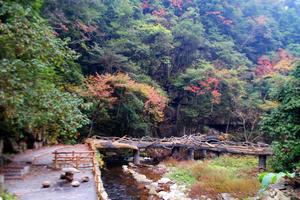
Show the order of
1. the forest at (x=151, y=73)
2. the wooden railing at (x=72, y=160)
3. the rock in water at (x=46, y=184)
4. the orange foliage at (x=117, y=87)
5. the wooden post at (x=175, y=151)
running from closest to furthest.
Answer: the rock in water at (x=46, y=184) < the forest at (x=151, y=73) < the wooden railing at (x=72, y=160) < the orange foliage at (x=117, y=87) < the wooden post at (x=175, y=151)

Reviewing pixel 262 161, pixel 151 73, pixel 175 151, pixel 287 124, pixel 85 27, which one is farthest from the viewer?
pixel 151 73

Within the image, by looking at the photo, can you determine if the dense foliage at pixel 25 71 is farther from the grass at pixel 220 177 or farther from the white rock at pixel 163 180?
the grass at pixel 220 177

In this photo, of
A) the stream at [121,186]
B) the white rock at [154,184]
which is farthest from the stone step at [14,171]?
the white rock at [154,184]

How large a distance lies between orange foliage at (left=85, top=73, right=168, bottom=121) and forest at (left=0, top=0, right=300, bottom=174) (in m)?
0.11

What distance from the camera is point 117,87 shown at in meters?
28.1

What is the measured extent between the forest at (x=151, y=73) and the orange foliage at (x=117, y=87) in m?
0.11

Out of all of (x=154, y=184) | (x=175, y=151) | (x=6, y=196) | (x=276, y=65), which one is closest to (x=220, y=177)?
(x=154, y=184)

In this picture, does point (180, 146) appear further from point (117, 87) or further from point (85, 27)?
point (85, 27)

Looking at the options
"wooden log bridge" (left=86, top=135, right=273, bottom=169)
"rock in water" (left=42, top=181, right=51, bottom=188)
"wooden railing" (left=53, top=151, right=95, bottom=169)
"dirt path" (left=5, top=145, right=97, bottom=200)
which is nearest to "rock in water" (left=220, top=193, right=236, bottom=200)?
"dirt path" (left=5, top=145, right=97, bottom=200)

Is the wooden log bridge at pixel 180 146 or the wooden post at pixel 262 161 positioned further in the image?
the wooden log bridge at pixel 180 146

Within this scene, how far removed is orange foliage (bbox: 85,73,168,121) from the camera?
26.2m

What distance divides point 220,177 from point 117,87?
494 inches

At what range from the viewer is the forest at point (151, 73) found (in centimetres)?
1383

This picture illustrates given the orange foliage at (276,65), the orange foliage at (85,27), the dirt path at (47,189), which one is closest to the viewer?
the dirt path at (47,189)
